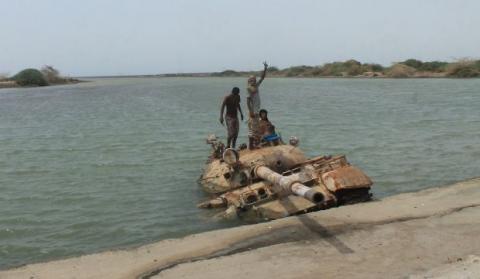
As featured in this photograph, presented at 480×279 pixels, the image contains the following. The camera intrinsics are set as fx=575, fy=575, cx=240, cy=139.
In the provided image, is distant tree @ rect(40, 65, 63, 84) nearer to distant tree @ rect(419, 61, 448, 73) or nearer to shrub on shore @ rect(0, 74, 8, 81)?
shrub on shore @ rect(0, 74, 8, 81)

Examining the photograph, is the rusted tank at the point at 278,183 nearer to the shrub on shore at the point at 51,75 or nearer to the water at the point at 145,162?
the water at the point at 145,162

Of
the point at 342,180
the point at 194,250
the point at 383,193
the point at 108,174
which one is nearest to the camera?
the point at 194,250

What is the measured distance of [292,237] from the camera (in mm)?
8234

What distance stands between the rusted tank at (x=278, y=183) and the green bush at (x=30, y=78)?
3140 inches

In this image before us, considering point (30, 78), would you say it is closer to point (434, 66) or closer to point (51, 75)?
point (51, 75)

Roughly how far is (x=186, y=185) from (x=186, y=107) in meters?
23.2

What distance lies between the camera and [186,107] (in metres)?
36.8

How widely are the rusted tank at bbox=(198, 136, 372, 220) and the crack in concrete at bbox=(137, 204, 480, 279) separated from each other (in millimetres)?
453

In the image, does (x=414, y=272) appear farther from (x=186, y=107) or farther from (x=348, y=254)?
(x=186, y=107)

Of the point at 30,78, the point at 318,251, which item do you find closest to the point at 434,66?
the point at 30,78

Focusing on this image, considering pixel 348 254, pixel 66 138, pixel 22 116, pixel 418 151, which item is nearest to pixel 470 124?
pixel 418 151

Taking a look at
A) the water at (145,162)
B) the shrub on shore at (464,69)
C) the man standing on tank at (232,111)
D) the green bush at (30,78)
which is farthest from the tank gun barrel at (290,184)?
the green bush at (30,78)

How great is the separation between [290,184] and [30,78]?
83.6 meters

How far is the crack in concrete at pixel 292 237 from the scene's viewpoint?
7.66 m
